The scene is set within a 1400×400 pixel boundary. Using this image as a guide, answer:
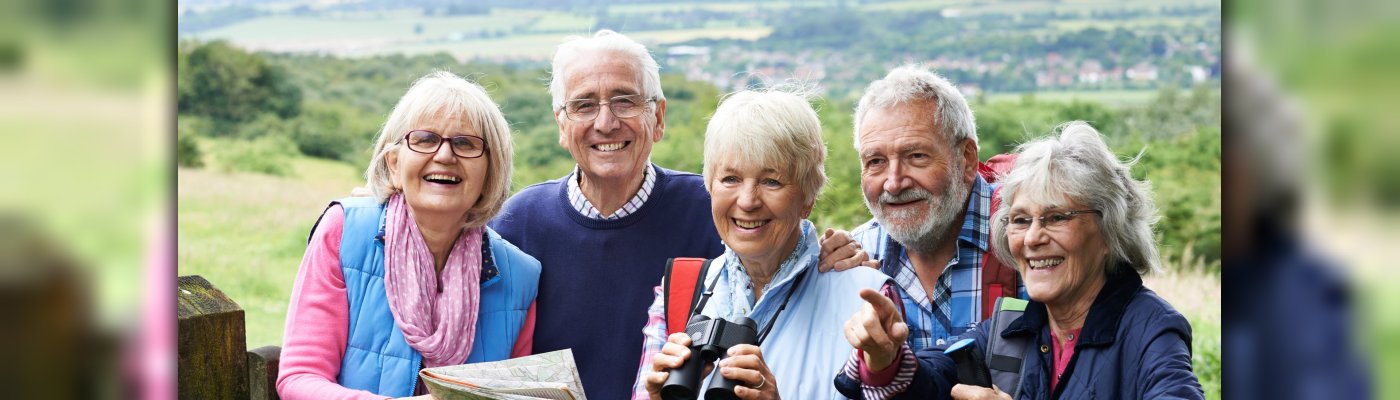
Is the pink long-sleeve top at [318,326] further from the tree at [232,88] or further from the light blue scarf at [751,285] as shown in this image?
the tree at [232,88]

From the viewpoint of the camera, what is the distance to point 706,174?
304 cm

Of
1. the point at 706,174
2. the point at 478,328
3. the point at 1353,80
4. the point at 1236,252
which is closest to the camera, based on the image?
the point at 1353,80

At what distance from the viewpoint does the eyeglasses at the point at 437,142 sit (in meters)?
3.17

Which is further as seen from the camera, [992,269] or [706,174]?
[992,269]

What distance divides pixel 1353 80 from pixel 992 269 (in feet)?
7.24

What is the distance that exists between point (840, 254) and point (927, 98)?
0.58 metres

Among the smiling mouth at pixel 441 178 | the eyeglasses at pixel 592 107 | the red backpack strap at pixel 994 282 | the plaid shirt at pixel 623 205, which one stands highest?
the eyeglasses at pixel 592 107

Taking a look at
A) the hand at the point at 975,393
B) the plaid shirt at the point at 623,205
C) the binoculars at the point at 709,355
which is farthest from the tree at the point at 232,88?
the hand at the point at 975,393

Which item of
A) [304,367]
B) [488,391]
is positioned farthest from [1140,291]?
[304,367]

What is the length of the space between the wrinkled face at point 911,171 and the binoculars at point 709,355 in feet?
2.41

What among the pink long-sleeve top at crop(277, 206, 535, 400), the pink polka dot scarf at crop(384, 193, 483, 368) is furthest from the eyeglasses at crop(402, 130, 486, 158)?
the pink long-sleeve top at crop(277, 206, 535, 400)

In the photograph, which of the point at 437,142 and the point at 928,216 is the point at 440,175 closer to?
the point at 437,142

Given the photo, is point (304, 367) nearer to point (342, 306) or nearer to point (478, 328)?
point (342, 306)

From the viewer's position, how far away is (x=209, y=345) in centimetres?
314
